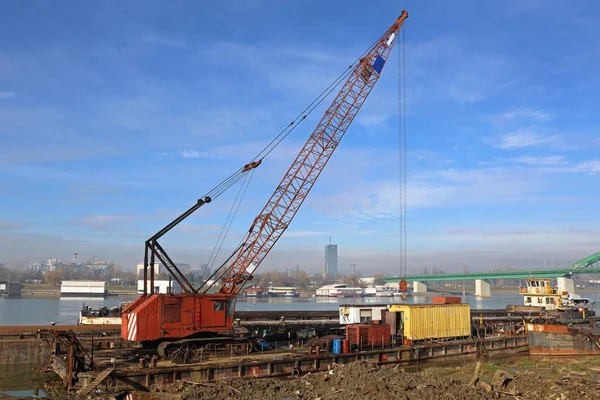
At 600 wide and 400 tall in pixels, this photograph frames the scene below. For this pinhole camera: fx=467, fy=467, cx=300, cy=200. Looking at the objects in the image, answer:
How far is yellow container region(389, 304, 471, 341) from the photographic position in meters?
34.3

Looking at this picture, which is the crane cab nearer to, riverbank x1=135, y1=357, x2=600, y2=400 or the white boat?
riverbank x1=135, y1=357, x2=600, y2=400

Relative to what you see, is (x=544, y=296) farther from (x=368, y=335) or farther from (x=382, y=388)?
(x=382, y=388)

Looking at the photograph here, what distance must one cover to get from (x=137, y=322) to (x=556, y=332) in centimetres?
3296

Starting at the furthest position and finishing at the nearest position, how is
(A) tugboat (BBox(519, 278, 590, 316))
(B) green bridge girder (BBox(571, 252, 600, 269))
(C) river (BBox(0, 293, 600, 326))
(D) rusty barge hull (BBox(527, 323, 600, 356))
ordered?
(B) green bridge girder (BBox(571, 252, 600, 269)) → (C) river (BBox(0, 293, 600, 326)) → (A) tugboat (BBox(519, 278, 590, 316)) → (D) rusty barge hull (BBox(527, 323, 600, 356))

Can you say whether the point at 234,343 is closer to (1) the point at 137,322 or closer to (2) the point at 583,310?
(1) the point at 137,322

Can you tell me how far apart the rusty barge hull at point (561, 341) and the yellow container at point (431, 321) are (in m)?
6.52

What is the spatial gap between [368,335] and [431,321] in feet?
19.9

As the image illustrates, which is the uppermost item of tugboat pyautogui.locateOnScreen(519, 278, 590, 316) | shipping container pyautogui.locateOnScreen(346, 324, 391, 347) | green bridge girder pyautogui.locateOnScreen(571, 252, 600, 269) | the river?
green bridge girder pyautogui.locateOnScreen(571, 252, 600, 269)

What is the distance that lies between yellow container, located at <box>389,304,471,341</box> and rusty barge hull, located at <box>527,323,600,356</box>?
6521 mm

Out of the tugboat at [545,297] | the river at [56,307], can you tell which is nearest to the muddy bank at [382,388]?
the river at [56,307]

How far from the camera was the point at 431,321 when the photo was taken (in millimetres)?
35500

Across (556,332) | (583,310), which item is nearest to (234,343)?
(556,332)

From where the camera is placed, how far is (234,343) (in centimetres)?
2906

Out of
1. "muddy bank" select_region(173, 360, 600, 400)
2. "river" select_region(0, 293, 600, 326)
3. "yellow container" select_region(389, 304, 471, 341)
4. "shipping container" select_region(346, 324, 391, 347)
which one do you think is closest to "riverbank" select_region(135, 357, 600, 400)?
"muddy bank" select_region(173, 360, 600, 400)
